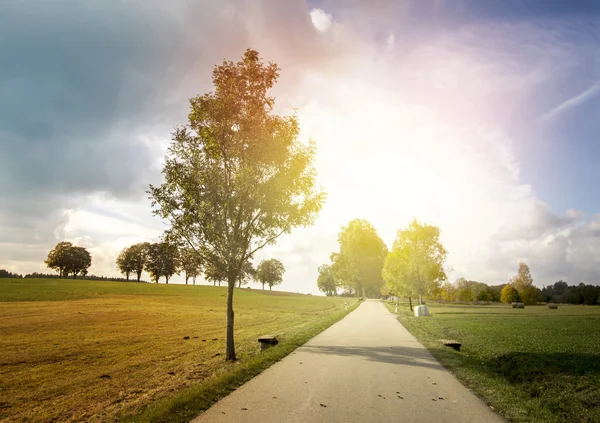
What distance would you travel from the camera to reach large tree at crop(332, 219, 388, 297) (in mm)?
76750

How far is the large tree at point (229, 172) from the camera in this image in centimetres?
1552

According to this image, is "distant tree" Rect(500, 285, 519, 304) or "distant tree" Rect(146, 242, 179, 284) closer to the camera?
"distant tree" Rect(500, 285, 519, 304)

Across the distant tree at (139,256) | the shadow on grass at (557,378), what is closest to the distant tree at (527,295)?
the shadow on grass at (557,378)

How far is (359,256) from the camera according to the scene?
76.7 meters

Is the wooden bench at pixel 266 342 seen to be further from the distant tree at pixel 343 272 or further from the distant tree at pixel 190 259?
the distant tree at pixel 343 272

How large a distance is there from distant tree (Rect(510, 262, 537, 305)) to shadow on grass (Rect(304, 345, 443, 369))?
3805 inches

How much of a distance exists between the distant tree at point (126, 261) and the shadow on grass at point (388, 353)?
114m

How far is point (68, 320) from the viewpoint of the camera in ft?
97.2

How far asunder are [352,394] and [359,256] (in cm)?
6979

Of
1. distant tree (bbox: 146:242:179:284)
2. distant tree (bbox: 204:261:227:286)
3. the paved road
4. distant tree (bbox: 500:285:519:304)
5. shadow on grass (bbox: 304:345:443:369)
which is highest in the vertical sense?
distant tree (bbox: 146:242:179:284)

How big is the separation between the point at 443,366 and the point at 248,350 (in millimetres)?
8849

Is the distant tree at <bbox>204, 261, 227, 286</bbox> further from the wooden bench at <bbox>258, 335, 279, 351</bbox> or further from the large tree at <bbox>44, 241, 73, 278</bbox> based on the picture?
the large tree at <bbox>44, 241, 73, 278</bbox>

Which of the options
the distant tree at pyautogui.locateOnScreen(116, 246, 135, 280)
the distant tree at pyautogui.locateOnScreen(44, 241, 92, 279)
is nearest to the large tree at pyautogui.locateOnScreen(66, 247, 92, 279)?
the distant tree at pyautogui.locateOnScreen(44, 241, 92, 279)

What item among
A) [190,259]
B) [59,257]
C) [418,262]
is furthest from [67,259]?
[190,259]
